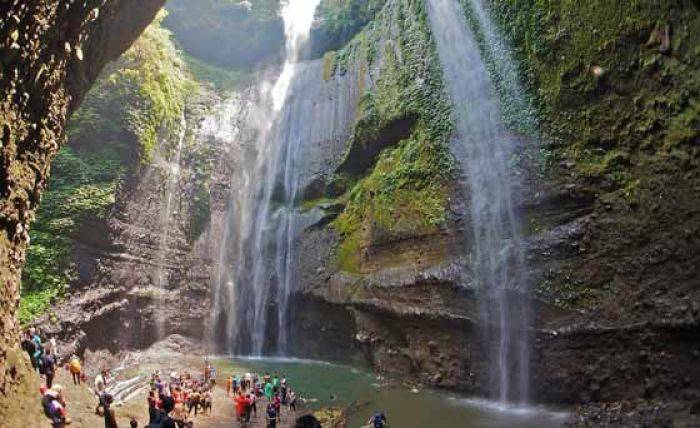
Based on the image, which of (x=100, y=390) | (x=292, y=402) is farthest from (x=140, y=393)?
(x=292, y=402)

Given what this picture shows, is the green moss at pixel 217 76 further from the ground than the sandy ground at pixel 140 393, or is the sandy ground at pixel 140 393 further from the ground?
the green moss at pixel 217 76

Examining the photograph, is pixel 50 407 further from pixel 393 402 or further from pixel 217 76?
pixel 217 76

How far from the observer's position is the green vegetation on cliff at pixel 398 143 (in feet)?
59.6

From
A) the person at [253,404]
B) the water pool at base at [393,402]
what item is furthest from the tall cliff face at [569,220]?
the person at [253,404]

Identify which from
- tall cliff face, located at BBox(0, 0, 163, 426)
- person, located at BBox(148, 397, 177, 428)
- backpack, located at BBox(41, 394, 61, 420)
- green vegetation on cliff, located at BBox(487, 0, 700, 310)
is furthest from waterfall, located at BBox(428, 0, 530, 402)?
tall cliff face, located at BBox(0, 0, 163, 426)

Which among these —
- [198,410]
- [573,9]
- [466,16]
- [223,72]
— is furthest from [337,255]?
[223,72]

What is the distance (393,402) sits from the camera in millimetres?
14039

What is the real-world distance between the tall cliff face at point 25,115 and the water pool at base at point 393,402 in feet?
24.9

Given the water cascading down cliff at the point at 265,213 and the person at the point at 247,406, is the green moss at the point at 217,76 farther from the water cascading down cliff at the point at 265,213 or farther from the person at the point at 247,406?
the person at the point at 247,406

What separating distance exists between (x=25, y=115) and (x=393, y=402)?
11135mm

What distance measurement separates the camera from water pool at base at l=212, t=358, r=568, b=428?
12.2 m

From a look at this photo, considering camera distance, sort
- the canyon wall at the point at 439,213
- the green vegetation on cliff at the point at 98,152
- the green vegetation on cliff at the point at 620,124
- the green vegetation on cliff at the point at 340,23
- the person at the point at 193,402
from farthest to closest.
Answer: the green vegetation on cliff at the point at 340,23 < the green vegetation on cliff at the point at 98,152 < the person at the point at 193,402 < the green vegetation on cliff at the point at 620,124 < the canyon wall at the point at 439,213

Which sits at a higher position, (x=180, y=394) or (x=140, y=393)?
(x=180, y=394)

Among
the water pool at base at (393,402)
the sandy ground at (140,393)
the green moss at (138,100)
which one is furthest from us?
the green moss at (138,100)
